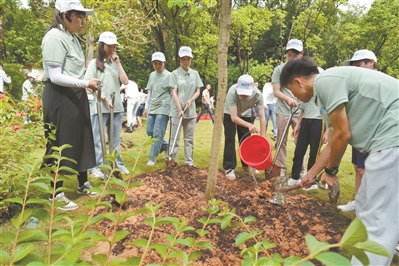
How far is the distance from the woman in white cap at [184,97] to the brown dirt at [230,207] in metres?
0.69

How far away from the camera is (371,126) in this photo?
182 centimetres

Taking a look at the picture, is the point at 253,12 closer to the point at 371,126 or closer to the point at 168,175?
the point at 168,175

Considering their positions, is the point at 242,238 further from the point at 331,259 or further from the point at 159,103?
the point at 159,103

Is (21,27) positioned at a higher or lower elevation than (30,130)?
higher

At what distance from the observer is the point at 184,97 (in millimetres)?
4996

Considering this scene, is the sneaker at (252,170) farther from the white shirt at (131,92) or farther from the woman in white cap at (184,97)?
the white shirt at (131,92)

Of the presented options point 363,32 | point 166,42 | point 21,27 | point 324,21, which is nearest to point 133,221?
point 166,42

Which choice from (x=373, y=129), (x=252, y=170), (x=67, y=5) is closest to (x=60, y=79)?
(x=67, y=5)

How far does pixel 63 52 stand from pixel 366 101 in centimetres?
262

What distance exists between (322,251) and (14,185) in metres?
2.68

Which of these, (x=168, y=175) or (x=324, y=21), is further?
→ (x=324, y=21)

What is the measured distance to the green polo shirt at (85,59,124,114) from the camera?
4059 mm

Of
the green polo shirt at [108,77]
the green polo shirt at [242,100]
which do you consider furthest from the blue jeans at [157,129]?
the green polo shirt at [242,100]

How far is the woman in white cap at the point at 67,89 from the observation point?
2.81 metres
